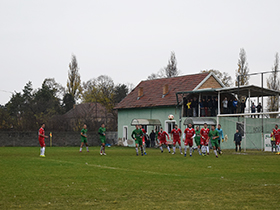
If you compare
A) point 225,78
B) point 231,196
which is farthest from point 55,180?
point 225,78

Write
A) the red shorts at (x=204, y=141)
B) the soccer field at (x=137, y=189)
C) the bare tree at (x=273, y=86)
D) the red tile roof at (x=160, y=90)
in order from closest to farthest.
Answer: the soccer field at (x=137, y=189) → the red shorts at (x=204, y=141) → the bare tree at (x=273, y=86) → the red tile roof at (x=160, y=90)

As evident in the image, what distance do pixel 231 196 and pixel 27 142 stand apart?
126 ft

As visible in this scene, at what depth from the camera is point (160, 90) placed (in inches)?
1932

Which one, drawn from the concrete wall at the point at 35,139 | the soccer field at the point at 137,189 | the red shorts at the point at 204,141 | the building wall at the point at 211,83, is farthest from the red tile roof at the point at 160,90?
the soccer field at the point at 137,189

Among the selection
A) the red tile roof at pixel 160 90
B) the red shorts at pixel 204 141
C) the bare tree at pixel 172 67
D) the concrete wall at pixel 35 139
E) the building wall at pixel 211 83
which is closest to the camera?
the red shorts at pixel 204 141

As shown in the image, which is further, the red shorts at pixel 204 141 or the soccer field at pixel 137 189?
the red shorts at pixel 204 141

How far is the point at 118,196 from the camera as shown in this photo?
10086 millimetres

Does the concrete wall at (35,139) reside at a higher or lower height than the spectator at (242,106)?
lower

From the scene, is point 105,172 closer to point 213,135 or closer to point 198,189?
point 198,189

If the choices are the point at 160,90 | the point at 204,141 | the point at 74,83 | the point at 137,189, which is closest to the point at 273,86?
the point at 160,90

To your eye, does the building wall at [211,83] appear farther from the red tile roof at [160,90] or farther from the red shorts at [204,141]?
the red shorts at [204,141]

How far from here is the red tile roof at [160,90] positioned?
45.3m

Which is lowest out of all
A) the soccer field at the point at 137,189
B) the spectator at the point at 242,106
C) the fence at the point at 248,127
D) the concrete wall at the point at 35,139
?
the soccer field at the point at 137,189

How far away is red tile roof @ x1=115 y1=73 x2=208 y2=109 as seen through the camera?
149ft
